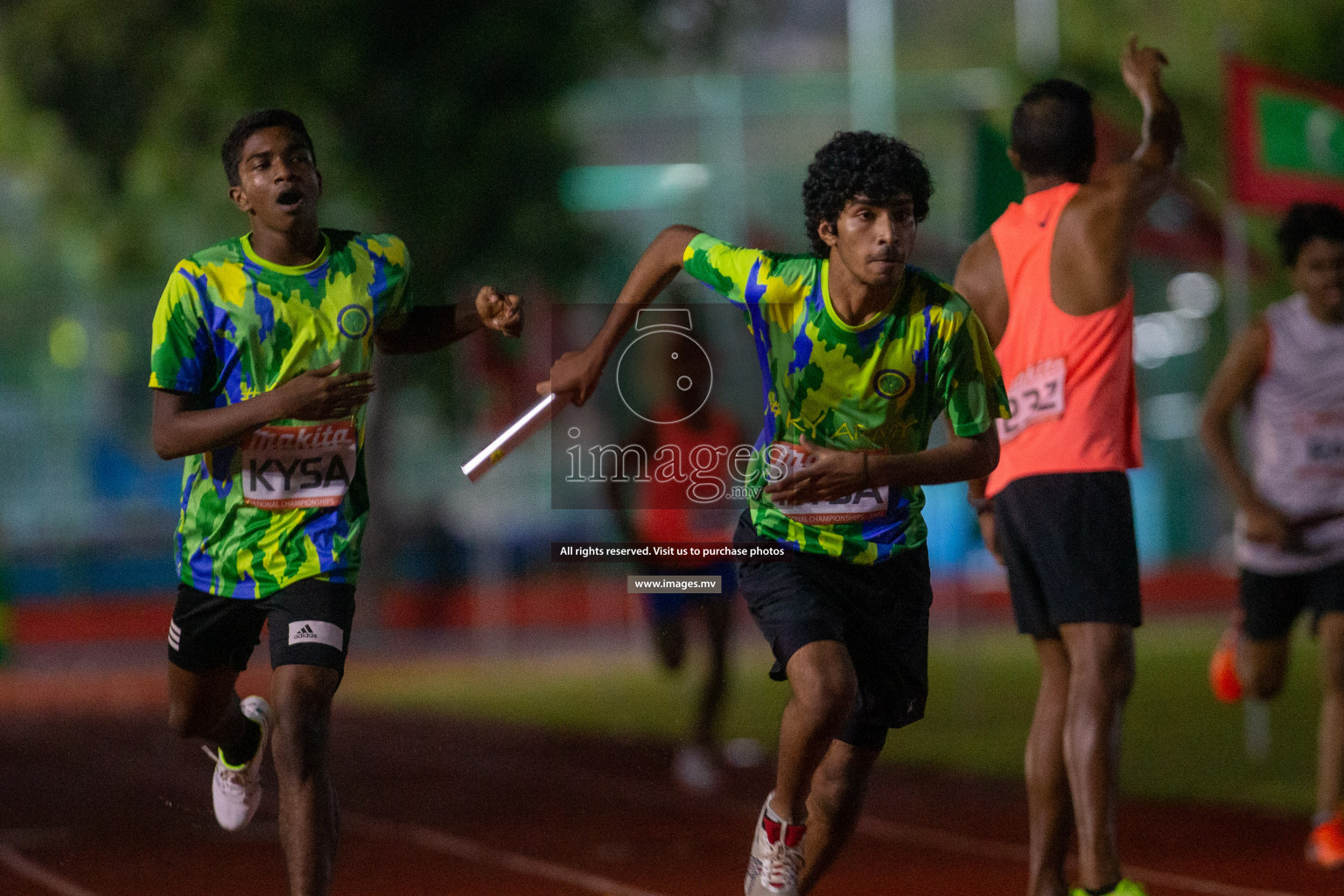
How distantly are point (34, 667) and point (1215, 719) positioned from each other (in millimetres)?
12154

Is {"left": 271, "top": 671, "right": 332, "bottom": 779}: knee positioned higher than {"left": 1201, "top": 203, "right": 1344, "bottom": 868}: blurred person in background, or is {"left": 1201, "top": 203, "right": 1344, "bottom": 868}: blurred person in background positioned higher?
{"left": 1201, "top": 203, "right": 1344, "bottom": 868}: blurred person in background

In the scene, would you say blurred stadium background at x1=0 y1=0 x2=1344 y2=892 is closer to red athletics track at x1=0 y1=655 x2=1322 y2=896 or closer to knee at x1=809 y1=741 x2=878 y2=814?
red athletics track at x1=0 y1=655 x2=1322 y2=896

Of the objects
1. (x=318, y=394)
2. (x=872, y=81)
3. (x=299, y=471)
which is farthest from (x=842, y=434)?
(x=872, y=81)

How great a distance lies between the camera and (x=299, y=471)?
468 cm

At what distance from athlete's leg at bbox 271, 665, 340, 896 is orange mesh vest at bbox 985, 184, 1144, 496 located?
6.50 ft

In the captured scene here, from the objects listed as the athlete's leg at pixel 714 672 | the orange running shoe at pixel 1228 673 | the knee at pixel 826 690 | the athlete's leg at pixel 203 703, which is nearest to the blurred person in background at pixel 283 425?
the athlete's leg at pixel 203 703

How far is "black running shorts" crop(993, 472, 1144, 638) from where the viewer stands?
5.02 metres

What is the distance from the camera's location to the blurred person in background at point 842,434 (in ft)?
14.5

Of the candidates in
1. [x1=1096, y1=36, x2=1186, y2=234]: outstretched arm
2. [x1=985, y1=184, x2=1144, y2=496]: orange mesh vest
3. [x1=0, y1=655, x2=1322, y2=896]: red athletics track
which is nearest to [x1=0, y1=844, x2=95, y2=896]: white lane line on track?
[x1=0, y1=655, x2=1322, y2=896]: red athletics track

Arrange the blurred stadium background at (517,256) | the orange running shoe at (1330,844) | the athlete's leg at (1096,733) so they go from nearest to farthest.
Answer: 1. the athlete's leg at (1096,733)
2. the orange running shoe at (1330,844)
3. the blurred stadium background at (517,256)

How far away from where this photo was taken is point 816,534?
15.1 ft

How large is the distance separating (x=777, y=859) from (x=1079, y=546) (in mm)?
1283

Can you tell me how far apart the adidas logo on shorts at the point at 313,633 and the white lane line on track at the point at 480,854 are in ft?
6.80

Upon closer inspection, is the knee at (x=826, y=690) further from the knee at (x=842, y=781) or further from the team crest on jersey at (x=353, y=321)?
the team crest on jersey at (x=353, y=321)
